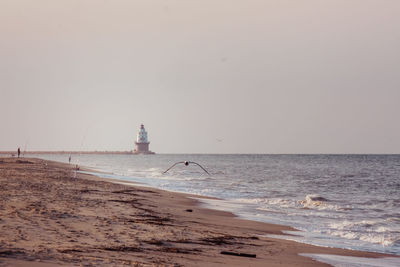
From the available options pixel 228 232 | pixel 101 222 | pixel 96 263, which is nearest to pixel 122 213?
pixel 101 222

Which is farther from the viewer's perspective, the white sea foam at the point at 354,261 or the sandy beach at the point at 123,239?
the white sea foam at the point at 354,261

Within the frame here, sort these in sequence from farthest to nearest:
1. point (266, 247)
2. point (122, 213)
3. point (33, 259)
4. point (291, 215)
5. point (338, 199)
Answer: point (338, 199) → point (291, 215) → point (122, 213) → point (266, 247) → point (33, 259)

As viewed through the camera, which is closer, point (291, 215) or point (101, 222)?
point (101, 222)

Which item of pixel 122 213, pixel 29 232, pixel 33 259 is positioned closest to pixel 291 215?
pixel 122 213

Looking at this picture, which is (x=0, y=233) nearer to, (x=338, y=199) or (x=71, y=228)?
(x=71, y=228)

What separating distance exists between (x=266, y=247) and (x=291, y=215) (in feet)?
23.4

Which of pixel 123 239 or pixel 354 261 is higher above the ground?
pixel 123 239

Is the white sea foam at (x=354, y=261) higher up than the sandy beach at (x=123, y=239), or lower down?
lower down

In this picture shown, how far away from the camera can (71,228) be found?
8.74 meters

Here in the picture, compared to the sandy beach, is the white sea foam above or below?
below

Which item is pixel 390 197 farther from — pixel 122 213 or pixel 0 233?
pixel 0 233

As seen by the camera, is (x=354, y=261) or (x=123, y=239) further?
(x=354, y=261)

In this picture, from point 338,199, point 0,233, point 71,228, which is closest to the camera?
point 0,233

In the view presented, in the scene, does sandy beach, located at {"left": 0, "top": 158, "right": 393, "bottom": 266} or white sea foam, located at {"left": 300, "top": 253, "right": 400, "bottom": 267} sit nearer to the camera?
sandy beach, located at {"left": 0, "top": 158, "right": 393, "bottom": 266}
